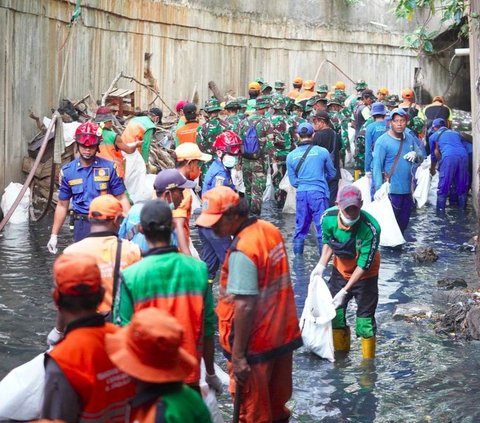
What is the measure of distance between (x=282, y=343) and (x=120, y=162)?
22.8ft

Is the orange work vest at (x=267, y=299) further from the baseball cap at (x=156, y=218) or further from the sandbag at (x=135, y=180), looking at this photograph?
the sandbag at (x=135, y=180)

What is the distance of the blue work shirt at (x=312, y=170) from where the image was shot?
42.6 feet

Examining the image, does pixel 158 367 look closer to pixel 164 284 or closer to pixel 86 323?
pixel 86 323

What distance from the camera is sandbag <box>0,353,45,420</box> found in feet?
21.1

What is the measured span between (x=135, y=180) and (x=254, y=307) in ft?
24.4

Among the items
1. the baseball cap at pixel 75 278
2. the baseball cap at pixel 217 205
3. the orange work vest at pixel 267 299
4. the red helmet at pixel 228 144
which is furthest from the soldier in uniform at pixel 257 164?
the baseball cap at pixel 75 278

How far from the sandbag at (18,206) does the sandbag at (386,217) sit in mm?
5148

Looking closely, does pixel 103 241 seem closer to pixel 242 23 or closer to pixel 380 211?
pixel 380 211

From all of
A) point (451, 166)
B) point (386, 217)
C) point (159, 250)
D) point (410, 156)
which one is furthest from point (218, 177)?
point (451, 166)

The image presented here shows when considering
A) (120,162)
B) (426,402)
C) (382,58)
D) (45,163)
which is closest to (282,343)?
(426,402)

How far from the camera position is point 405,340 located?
370 inches

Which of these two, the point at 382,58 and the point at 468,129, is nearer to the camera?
the point at 468,129

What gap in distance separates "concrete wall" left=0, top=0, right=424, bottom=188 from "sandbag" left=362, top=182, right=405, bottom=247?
5.63 metres

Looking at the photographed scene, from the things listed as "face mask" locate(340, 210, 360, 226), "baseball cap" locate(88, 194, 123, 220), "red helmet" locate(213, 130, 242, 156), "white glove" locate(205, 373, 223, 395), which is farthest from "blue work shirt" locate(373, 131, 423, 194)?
"white glove" locate(205, 373, 223, 395)
